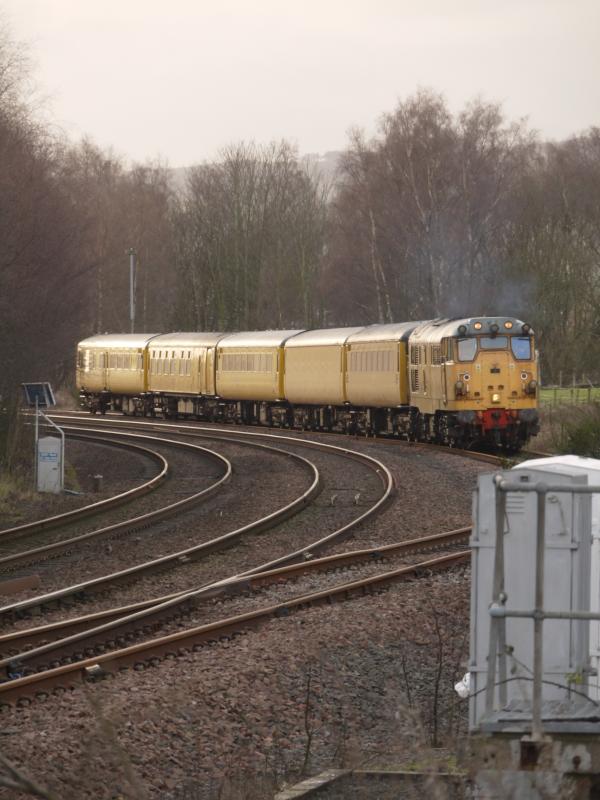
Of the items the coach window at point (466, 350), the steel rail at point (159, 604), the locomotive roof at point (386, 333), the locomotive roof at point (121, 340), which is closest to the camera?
the steel rail at point (159, 604)

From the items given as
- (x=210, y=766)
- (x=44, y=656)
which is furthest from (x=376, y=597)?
(x=210, y=766)

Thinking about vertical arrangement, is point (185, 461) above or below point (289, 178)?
below

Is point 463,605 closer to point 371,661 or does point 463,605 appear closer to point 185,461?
point 371,661

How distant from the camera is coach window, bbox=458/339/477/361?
27.4 meters

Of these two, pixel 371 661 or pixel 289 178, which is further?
pixel 289 178

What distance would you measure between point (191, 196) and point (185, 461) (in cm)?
5169

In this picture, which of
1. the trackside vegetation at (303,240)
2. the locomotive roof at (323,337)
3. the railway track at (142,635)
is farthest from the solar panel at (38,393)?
the locomotive roof at (323,337)

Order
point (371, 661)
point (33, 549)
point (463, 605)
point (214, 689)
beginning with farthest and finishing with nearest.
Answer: point (33, 549), point (463, 605), point (371, 661), point (214, 689)

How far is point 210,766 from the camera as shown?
7.51 metres

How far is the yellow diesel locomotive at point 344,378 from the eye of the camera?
27656mm

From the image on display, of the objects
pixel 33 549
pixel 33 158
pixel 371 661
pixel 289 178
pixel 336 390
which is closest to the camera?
pixel 371 661

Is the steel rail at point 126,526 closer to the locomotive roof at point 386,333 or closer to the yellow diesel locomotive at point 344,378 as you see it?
the yellow diesel locomotive at point 344,378

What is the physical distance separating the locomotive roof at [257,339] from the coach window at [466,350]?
12059mm

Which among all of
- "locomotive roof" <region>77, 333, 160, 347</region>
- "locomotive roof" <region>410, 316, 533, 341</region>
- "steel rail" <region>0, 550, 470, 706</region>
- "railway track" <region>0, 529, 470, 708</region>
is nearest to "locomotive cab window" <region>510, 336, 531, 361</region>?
"locomotive roof" <region>410, 316, 533, 341</region>
